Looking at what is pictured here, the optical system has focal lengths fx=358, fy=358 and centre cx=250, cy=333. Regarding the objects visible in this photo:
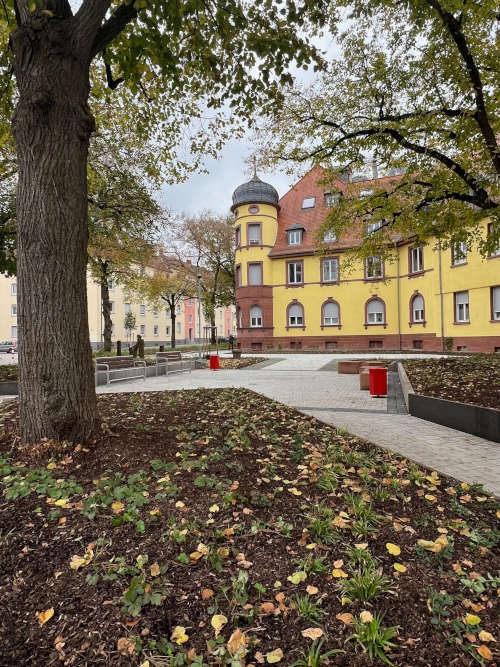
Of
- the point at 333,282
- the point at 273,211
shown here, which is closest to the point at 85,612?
the point at 333,282

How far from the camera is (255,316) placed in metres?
31.9

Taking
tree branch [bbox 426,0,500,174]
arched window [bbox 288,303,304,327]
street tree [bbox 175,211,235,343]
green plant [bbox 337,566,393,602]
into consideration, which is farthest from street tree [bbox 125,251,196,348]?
green plant [bbox 337,566,393,602]

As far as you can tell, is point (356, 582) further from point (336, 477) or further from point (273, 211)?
point (273, 211)

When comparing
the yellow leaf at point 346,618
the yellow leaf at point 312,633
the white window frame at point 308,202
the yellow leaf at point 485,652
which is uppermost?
the white window frame at point 308,202

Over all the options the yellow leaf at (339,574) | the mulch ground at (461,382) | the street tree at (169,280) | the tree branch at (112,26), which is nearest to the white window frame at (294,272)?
the street tree at (169,280)

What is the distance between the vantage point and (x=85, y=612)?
2064 mm

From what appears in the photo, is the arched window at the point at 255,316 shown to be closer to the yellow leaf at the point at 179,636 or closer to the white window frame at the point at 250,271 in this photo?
the white window frame at the point at 250,271

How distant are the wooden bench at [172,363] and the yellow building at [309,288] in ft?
48.4

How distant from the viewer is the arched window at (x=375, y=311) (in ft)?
96.4

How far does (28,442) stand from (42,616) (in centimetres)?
233

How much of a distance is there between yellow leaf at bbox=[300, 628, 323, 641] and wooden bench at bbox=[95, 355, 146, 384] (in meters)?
11.5

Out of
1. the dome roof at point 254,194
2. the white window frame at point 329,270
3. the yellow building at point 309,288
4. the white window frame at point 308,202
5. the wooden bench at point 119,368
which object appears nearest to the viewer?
the wooden bench at point 119,368

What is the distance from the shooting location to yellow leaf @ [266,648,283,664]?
5.78 ft

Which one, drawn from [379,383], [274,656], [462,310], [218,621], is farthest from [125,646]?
[462,310]
